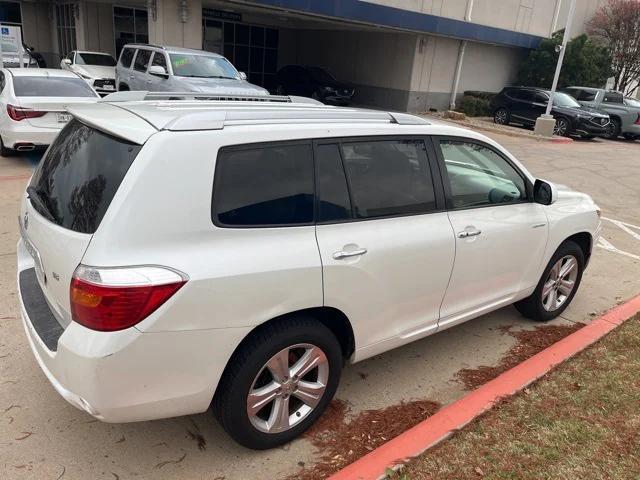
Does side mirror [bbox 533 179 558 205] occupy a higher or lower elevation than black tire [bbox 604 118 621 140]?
higher

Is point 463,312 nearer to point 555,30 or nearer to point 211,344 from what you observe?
point 211,344

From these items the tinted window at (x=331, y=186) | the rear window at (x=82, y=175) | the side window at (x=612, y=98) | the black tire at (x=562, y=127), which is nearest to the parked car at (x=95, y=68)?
the rear window at (x=82, y=175)

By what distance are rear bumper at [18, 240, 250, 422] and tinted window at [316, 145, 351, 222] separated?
0.79m

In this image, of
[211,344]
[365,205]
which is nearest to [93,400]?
[211,344]

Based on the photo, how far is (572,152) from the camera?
649 inches

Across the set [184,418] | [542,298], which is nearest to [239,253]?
[184,418]

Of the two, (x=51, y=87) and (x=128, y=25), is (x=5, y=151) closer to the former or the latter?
(x=51, y=87)

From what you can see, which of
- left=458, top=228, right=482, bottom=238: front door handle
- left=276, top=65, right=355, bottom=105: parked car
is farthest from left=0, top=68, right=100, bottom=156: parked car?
left=276, top=65, right=355, bottom=105: parked car

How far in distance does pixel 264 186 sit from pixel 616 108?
22630 millimetres

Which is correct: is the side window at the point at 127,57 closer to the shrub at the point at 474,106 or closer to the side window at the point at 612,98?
the shrub at the point at 474,106

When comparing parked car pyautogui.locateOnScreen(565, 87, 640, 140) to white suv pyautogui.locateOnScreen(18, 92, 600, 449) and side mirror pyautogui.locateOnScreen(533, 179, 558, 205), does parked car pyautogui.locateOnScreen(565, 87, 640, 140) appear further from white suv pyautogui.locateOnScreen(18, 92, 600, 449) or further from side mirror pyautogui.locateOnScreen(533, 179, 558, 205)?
white suv pyautogui.locateOnScreen(18, 92, 600, 449)

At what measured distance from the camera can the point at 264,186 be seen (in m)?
2.65

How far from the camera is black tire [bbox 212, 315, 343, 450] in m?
2.58

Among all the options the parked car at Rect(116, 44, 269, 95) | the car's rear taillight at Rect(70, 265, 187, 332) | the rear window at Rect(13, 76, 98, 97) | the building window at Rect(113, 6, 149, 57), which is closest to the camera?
the car's rear taillight at Rect(70, 265, 187, 332)
